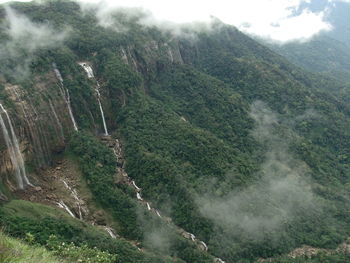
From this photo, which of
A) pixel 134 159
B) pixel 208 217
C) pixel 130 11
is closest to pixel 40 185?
pixel 134 159

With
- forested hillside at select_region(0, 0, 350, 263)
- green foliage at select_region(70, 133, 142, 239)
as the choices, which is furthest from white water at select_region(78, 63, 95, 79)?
green foliage at select_region(70, 133, 142, 239)

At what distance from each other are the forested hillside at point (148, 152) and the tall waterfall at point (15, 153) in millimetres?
137

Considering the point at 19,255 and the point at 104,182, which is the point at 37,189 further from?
the point at 19,255

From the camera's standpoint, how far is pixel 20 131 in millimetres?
42781

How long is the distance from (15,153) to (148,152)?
19.0m

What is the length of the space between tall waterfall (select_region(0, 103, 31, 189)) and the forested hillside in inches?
5.4

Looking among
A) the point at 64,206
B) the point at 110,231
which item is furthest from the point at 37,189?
the point at 110,231

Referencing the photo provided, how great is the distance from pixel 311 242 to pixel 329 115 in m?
40.1

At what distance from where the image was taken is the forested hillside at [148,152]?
41344 mm

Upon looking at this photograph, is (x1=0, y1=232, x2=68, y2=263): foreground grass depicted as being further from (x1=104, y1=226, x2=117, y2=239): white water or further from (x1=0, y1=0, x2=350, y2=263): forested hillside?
(x1=104, y1=226, x2=117, y2=239): white water

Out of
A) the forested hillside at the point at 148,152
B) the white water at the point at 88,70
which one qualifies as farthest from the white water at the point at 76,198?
the white water at the point at 88,70

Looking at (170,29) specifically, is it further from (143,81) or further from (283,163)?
(283,163)

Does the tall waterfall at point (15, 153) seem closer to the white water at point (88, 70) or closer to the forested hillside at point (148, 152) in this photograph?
the forested hillside at point (148, 152)

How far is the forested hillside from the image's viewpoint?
4134 centimetres
